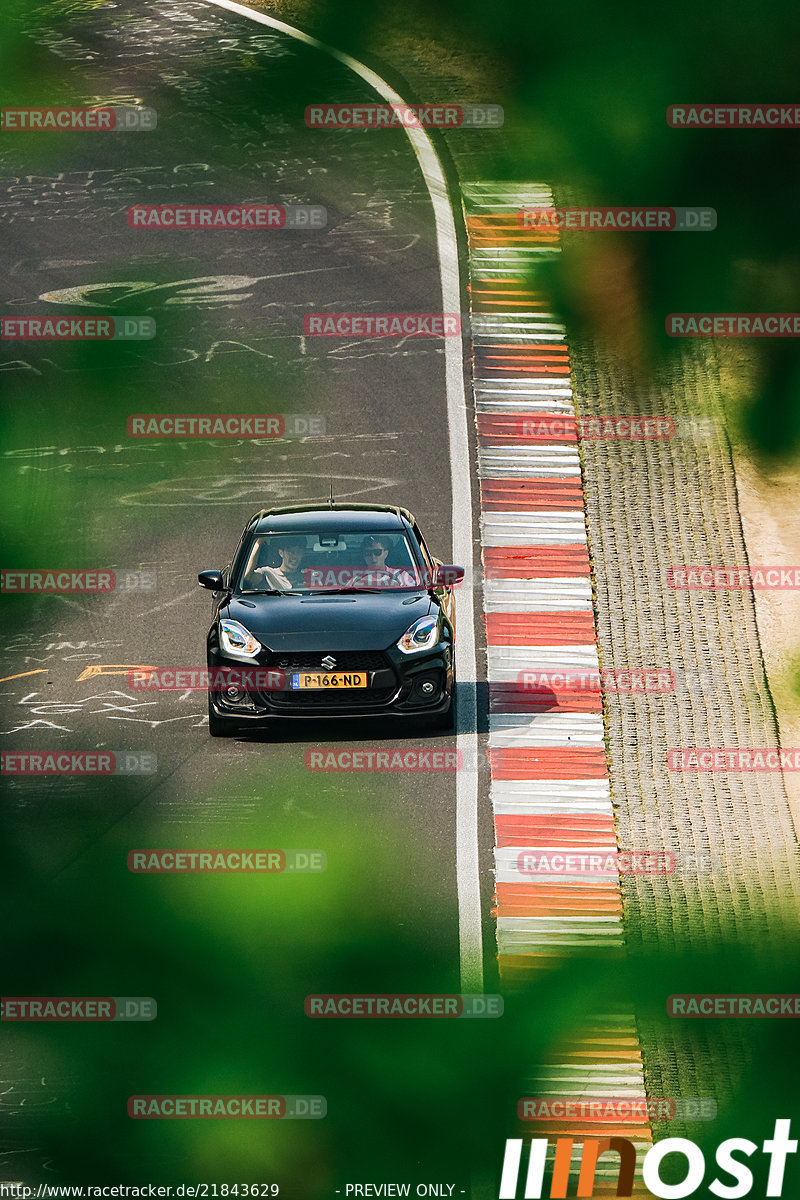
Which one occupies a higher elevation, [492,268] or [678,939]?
[492,268]

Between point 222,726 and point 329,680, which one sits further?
point 222,726

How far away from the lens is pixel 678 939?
486 inches

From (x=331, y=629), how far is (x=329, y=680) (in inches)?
17.0

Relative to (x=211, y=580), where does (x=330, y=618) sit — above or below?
below

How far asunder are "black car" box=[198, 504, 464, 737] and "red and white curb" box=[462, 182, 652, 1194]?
120 cm

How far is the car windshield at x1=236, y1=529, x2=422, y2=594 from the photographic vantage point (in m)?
14.5

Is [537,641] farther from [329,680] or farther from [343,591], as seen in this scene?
[329,680]

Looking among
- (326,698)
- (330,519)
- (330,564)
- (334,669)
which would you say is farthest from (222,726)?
(330,519)

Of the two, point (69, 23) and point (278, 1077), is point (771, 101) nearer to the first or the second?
point (69, 23)

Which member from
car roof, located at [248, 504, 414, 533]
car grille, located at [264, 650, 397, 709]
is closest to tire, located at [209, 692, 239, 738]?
car grille, located at [264, 650, 397, 709]

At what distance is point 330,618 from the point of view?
13.8 m

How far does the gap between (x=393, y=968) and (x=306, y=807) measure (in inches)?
80.6

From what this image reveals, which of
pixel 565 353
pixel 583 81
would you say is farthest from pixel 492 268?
pixel 583 81

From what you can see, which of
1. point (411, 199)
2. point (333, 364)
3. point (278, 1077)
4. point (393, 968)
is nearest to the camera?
point (278, 1077)
